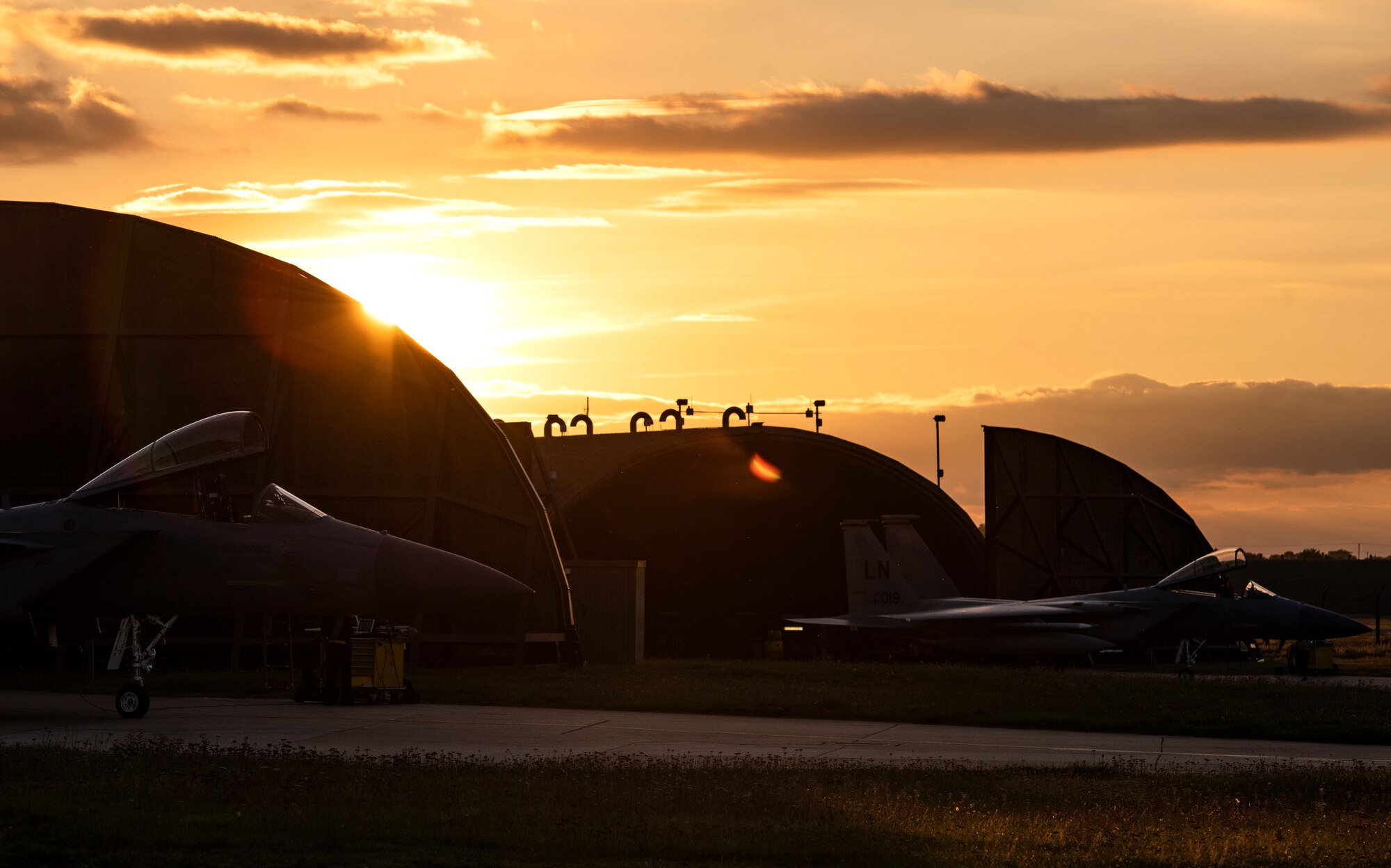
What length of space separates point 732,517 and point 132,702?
36743 millimetres

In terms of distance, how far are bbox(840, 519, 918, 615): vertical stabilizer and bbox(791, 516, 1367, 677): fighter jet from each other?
0.60 meters

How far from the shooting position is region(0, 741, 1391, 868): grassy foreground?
390 inches

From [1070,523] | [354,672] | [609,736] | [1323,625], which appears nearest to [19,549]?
[354,672]

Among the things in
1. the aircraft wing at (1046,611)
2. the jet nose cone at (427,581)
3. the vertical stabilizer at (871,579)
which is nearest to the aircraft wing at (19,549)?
the jet nose cone at (427,581)

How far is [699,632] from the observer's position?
181 feet

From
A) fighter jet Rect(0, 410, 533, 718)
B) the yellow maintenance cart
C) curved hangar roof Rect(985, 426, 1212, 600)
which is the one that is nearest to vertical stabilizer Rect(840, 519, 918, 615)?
curved hangar roof Rect(985, 426, 1212, 600)

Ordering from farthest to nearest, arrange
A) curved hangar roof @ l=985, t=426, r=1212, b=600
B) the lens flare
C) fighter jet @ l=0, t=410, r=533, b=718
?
curved hangar roof @ l=985, t=426, r=1212, b=600 → the lens flare → fighter jet @ l=0, t=410, r=533, b=718

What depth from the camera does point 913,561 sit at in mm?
41562

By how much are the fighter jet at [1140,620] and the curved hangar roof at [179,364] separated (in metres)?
15.7

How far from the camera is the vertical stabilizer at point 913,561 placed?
4147 centimetres

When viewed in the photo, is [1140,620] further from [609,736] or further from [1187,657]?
[609,736]

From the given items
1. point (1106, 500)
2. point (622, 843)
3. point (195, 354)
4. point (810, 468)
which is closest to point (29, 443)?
point (195, 354)

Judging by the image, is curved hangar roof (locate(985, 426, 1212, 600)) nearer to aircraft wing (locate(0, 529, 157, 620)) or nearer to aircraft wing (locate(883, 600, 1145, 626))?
aircraft wing (locate(883, 600, 1145, 626))

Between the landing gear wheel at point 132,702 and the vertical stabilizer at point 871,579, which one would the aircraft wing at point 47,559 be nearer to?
the landing gear wheel at point 132,702
